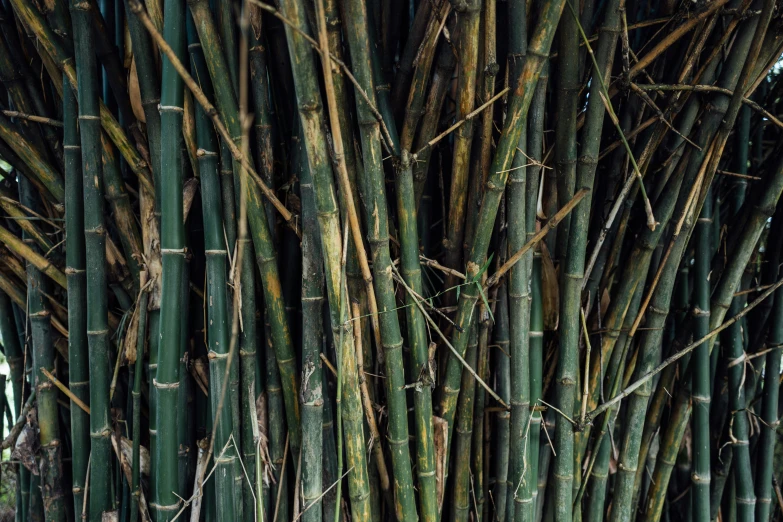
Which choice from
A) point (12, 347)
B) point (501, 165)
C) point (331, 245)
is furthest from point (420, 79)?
point (12, 347)

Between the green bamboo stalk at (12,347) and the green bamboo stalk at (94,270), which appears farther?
the green bamboo stalk at (12,347)

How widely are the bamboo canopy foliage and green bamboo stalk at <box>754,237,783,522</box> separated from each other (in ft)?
0.08

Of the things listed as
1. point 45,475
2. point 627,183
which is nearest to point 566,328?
point 627,183

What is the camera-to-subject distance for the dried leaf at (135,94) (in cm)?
85

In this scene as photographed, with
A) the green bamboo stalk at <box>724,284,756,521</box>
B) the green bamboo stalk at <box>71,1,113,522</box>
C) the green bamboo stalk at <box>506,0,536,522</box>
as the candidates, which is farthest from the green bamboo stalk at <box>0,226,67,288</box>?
the green bamboo stalk at <box>724,284,756,521</box>

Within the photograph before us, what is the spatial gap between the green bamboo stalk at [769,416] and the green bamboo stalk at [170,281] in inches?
40.8

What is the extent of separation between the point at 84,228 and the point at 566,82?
2.46 feet

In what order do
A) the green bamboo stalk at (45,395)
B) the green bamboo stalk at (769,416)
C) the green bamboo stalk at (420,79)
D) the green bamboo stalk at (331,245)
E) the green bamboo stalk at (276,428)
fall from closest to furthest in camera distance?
the green bamboo stalk at (331,245) → the green bamboo stalk at (420,79) → the green bamboo stalk at (276,428) → the green bamboo stalk at (45,395) → the green bamboo stalk at (769,416)

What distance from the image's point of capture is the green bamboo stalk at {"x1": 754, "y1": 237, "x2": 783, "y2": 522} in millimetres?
1052

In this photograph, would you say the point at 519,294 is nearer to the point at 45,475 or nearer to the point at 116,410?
the point at 116,410

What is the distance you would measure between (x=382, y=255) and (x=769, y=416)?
854mm

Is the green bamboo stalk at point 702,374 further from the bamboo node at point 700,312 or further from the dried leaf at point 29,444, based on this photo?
the dried leaf at point 29,444

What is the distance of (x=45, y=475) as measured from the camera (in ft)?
3.14

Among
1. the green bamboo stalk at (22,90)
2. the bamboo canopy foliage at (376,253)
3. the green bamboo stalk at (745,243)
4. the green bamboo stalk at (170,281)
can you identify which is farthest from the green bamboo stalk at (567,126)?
the green bamboo stalk at (22,90)
